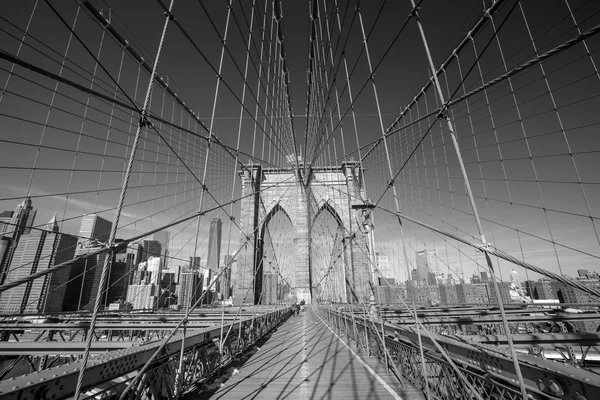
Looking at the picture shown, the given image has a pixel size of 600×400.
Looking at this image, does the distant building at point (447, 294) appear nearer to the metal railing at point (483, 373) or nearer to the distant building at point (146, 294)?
the distant building at point (146, 294)

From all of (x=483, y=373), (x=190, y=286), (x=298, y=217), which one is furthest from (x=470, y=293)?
(x=190, y=286)

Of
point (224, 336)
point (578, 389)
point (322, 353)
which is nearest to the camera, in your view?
point (578, 389)

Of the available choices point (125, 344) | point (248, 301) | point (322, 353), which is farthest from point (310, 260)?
point (125, 344)

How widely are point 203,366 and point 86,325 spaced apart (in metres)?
4.98

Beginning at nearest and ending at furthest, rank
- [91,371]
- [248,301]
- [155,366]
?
[91,371]
[155,366]
[248,301]

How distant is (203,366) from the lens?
13.3 feet

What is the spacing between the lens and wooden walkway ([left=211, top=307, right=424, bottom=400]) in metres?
3.53

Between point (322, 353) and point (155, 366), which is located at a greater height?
point (155, 366)

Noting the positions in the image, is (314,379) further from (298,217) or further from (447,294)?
(447,294)

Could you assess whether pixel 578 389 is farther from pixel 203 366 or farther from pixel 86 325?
pixel 86 325

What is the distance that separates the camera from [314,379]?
4.18 metres

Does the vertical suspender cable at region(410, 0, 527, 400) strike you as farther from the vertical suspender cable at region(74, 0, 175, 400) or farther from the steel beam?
the steel beam

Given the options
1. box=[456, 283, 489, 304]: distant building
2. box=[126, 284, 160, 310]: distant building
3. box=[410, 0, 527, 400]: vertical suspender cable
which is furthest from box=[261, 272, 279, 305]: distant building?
box=[410, 0, 527, 400]: vertical suspender cable

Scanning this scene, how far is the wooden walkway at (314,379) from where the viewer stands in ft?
11.6
